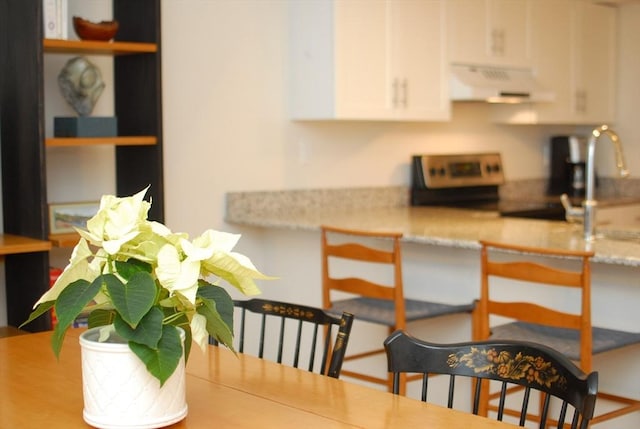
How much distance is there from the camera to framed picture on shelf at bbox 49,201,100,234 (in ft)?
10.8

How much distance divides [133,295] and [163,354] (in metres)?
0.11

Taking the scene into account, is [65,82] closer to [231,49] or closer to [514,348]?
[231,49]

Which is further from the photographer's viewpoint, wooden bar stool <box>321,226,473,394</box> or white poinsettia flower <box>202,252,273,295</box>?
wooden bar stool <box>321,226,473,394</box>

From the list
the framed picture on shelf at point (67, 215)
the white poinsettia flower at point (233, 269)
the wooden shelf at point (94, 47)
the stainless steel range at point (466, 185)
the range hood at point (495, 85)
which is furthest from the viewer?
the stainless steel range at point (466, 185)

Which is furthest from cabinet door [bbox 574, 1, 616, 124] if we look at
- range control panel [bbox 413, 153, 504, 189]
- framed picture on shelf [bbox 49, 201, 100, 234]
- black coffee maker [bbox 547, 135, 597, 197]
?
framed picture on shelf [bbox 49, 201, 100, 234]

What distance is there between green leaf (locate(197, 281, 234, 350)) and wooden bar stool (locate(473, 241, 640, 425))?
152 centimetres

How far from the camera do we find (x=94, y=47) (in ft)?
10.8

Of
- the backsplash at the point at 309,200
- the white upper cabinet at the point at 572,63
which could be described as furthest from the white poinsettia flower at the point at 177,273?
the white upper cabinet at the point at 572,63

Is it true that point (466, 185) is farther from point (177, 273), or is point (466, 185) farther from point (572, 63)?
point (177, 273)

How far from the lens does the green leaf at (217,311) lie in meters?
1.52

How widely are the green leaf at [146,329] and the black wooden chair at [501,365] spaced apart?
536 millimetres

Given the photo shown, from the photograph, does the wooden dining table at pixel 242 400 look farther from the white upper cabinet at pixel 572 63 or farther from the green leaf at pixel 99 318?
the white upper cabinet at pixel 572 63

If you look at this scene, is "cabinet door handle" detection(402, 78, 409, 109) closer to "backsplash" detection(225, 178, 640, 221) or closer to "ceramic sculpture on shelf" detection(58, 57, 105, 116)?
"backsplash" detection(225, 178, 640, 221)

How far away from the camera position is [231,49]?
4125mm
